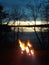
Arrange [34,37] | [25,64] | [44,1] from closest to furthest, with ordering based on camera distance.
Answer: [25,64] → [44,1] → [34,37]

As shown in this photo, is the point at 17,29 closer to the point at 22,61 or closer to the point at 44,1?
the point at 44,1

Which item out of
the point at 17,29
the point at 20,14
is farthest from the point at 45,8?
the point at 17,29

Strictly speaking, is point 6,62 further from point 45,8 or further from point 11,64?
point 45,8

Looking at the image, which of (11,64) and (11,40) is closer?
(11,64)

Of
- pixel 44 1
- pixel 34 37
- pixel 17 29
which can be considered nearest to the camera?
pixel 44 1

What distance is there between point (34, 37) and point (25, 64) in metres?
8.86

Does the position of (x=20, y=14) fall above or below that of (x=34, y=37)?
above

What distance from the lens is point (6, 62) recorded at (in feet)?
18.2

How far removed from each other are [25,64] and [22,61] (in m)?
0.32

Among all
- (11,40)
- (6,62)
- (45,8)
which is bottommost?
(11,40)

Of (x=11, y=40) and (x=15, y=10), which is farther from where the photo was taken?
(x=11, y=40)

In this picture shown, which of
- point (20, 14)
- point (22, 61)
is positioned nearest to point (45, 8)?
point (20, 14)

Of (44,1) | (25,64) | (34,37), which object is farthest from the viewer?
(34,37)

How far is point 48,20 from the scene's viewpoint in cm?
1431
